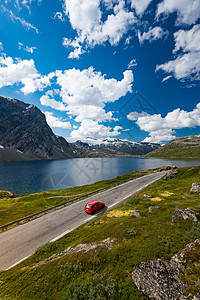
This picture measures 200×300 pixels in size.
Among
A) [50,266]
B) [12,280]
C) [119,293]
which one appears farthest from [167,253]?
[12,280]

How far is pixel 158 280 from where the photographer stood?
6.41 m

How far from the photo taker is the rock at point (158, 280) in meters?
5.82

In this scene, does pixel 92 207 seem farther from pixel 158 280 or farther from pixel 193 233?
pixel 158 280

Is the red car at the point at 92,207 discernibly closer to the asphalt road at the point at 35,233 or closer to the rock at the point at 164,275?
the asphalt road at the point at 35,233

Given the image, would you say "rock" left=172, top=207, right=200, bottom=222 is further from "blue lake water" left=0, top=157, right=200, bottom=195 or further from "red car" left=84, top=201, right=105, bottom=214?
"blue lake water" left=0, top=157, right=200, bottom=195

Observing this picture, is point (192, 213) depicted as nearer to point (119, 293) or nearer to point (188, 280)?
point (188, 280)

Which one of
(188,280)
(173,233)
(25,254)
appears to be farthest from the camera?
(25,254)

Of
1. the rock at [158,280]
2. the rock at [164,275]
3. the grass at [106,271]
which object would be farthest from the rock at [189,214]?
the rock at [158,280]

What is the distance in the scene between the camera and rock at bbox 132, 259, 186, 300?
19.1ft

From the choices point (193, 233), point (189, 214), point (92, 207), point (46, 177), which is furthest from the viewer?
Result: point (46, 177)

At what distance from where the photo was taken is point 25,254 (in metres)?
14.4

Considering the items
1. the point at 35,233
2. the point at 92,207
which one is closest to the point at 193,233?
the point at 92,207

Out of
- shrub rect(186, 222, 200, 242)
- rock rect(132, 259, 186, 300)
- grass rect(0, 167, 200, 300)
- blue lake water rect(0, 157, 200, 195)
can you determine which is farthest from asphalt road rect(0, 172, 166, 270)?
blue lake water rect(0, 157, 200, 195)

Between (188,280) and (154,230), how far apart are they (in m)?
5.00
